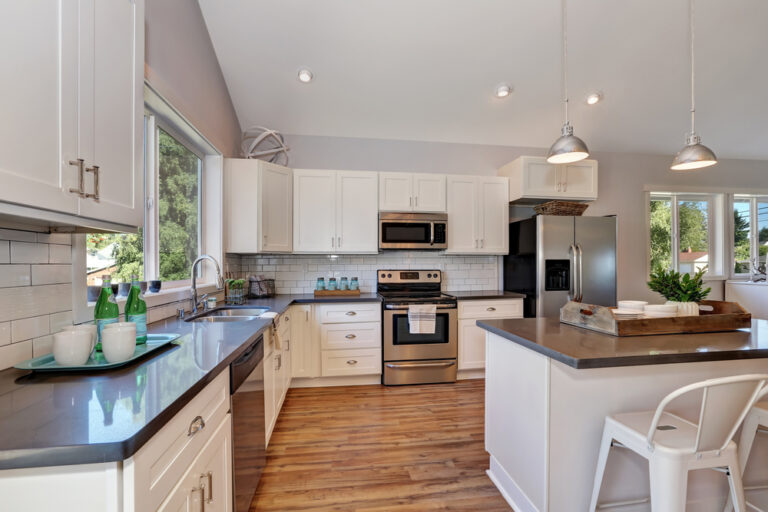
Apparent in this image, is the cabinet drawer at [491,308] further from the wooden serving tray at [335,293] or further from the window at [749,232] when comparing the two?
the window at [749,232]

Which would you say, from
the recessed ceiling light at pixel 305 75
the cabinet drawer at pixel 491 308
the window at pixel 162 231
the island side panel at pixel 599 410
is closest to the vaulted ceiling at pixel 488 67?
the recessed ceiling light at pixel 305 75

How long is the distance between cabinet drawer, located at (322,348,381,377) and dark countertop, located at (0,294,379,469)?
6.48 ft

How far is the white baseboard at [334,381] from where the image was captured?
329 centimetres

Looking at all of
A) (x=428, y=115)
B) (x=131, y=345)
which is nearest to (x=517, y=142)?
(x=428, y=115)

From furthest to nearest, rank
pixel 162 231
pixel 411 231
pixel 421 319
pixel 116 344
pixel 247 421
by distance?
pixel 411 231
pixel 421 319
pixel 162 231
pixel 247 421
pixel 116 344

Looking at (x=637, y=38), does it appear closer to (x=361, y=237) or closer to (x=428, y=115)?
(x=428, y=115)

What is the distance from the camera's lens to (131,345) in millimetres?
1145

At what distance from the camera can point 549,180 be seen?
370 centimetres

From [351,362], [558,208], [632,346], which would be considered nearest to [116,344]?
[632,346]

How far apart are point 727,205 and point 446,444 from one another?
5022 mm

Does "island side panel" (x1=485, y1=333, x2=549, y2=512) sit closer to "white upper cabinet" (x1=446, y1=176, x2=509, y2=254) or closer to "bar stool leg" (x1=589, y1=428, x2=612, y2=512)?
"bar stool leg" (x1=589, y1=428, x2=612, y2=512)

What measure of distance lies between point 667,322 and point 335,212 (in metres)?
2.75

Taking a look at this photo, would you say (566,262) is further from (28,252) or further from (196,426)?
(28,252)

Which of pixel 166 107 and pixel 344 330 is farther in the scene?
pixel 344 330
